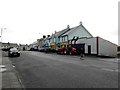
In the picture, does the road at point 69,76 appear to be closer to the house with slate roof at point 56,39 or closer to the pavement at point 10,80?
the pavement at point 10,80

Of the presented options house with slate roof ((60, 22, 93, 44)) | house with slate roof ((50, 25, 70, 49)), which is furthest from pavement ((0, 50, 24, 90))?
house with slate roof ((50, 25, 70, 49))

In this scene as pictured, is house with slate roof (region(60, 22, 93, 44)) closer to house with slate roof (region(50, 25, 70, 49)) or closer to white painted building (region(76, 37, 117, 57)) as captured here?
house with slate roof (region(50, 25, 70, 49))

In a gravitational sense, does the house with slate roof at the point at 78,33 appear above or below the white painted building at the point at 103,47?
above

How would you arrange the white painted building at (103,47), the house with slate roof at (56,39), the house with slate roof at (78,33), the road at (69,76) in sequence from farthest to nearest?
the house with slate roof at (56,39) → the house with slate roof at (78,33) → the white painted building at (103,47) → the road at (69,76)

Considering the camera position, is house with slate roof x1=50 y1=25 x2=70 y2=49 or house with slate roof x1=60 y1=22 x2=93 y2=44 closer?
house with slate roof x1=60 y1=22 x2=93 y2=44

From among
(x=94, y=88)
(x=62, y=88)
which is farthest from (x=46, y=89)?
(x=94, y=88)

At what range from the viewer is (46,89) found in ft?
29.8

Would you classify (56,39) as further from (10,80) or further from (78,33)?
(10,80)

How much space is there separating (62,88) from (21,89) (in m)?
1.74

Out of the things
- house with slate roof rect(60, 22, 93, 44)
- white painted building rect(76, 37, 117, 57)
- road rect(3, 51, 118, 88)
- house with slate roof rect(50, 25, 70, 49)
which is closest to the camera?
road rect(3, 51, 118, 88)

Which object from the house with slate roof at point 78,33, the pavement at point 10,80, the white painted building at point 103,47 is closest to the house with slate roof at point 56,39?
the house with slate roof at point 78,33

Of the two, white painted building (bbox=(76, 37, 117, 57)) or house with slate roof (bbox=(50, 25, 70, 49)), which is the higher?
house with slate roof (bbox=(50, 25, 70, 49))

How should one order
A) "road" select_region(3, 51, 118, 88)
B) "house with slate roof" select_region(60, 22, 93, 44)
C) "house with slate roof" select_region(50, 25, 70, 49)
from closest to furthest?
"road" select_region(3, 51, 118, 88) → "house with slate roof" select_region(60, 22, 93, 44) → "house with slate roof" select_region(50, 25, 70, 49)

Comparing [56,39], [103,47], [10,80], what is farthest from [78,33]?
[10,80]
